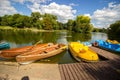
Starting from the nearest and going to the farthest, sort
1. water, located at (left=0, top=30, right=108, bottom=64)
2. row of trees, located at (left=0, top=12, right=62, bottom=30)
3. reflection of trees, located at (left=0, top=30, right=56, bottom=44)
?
water, located at (left=0, top=30, right=108, bottom=64) < reflection of trees, located at (left=0, top=30, right=56, bottom=44) < row of trees, located at (left=0, top=12, right=62, bottom=30)

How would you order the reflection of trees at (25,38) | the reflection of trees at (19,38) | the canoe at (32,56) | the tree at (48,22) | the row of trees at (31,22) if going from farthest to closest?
the tree at (48,22)
the row of trees at (31,22)
the reflection of trees at (25,38)
the reflection of trees at (19,38)
the canoe at (32,56)

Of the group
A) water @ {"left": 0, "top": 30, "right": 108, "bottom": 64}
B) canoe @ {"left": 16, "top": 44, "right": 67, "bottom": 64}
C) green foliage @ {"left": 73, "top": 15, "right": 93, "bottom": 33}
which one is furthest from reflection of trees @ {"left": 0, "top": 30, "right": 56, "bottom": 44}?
green foliage @ {"left": 73, "top": 15, "right": 93, "bottom": 33}

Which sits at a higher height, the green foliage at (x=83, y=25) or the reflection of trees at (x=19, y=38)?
the green foliage at (x=83, y=25)

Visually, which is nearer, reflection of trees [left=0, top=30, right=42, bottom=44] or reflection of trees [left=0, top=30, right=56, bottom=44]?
reflection of trees [left=0, top=30, right=42, bottom=44]

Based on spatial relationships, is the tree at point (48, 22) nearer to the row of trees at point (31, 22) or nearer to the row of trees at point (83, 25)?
the row of trees at point (31, 22)

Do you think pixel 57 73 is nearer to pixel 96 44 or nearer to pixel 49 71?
pixel 49 71

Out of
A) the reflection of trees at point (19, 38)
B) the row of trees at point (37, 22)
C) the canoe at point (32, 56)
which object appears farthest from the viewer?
the row of trees at point (37, 22)

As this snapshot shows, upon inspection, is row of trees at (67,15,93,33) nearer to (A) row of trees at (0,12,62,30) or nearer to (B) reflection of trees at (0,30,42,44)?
(A) row of trees at (0,12,62,30)

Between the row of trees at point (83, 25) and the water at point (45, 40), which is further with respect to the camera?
the row of trees at point (83, 25)

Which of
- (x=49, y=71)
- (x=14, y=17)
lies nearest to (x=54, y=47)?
(x=49, y=71)

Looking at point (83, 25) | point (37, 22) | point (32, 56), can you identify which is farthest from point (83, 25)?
point (32, 56)

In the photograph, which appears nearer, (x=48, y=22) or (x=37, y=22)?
(x=37, y=22)

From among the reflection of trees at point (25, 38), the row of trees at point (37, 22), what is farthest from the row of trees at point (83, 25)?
the reflection of trees at point (25, 38)

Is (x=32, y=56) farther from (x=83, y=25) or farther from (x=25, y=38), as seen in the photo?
(x=83, y=25)
